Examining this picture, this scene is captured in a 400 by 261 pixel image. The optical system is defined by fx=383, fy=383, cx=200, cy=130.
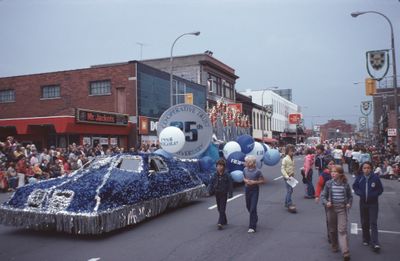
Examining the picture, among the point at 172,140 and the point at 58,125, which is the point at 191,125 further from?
the point at 58,125

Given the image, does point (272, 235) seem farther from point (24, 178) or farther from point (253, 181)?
point (24, 178)

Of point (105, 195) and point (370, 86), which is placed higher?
point (370, 86)

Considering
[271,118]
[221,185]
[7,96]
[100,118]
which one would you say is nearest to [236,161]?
[221,185]

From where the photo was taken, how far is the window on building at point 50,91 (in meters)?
32.4

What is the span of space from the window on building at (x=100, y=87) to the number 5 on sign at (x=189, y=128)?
18479 millimetres

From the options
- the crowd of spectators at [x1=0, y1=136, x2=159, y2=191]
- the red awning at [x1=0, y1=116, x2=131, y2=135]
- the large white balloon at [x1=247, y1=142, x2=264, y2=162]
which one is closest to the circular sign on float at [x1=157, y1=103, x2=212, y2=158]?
the large white balloon at [x1=247, y1=142, x2=264, y2=162]

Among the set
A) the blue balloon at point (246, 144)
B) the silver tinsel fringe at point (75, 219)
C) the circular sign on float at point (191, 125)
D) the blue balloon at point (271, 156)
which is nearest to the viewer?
the silver tinsel fringe at point (75, 219)

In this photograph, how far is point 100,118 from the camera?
86.2 ft

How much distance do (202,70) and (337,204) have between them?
37689 millimetres

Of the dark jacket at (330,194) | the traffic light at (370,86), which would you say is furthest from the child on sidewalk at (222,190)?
the traffic light at (370,86)

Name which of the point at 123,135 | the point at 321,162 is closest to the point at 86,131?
the point at 123,135

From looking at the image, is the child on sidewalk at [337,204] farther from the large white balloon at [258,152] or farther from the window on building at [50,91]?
the window on building at [50,91]

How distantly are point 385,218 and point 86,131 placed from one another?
20.1m

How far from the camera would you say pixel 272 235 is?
747cm
